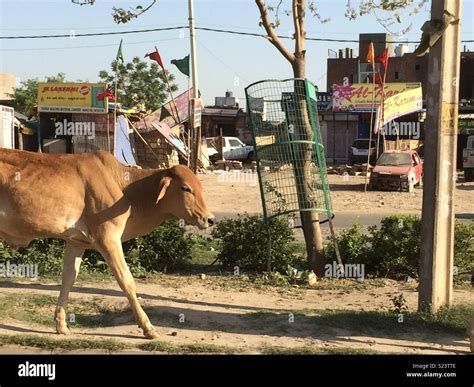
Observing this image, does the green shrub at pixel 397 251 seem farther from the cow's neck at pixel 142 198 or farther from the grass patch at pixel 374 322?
the cow's neck at pixel 142 198

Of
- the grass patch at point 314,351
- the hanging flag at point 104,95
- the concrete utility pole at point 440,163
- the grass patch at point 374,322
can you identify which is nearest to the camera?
the grass patch at point 314,351

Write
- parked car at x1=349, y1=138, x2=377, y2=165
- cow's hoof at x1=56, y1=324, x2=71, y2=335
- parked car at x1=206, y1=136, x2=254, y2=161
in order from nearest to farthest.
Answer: cow's hoof at x1=56, y1=324, x2=71, y2=335
parked car at x1=349, y1=138, x2=377, y2=165
parked car at x1=206, y1=136, x2=254, y2=161

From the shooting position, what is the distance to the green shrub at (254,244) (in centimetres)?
1057

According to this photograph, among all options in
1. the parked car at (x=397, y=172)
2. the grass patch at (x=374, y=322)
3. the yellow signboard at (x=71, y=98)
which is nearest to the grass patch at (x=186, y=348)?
the grass patch at (x=374, y=322)

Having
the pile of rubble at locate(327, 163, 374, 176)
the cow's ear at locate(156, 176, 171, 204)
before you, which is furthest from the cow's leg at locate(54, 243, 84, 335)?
the pile of rubble at locate(327, 163, 374, 176)

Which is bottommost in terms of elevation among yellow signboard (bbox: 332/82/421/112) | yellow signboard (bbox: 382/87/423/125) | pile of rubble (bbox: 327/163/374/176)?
pile of rubble (bbox: 327/163/374/176)

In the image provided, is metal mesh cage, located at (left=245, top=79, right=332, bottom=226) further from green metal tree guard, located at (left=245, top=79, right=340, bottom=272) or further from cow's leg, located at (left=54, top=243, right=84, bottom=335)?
cow's leg, located at (left=54, top=243, right=84, bottom=335)

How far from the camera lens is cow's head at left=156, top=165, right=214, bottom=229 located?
716 centimetres

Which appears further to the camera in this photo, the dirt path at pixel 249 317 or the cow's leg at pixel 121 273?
the dirt path at pixel 249 317

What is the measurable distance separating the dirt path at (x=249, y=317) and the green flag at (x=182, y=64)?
10.3 meters

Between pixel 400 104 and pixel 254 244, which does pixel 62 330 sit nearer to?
pixel 254 244

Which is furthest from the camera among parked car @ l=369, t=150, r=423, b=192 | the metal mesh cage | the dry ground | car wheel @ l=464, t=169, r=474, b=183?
car wheel @ l=464, t=169, r=474, b=183

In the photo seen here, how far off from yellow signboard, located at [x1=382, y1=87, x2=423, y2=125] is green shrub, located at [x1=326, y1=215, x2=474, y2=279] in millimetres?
18385

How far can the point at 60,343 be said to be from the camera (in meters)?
6.70
